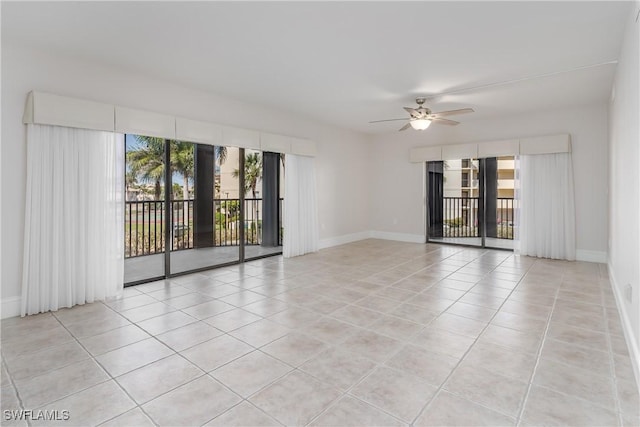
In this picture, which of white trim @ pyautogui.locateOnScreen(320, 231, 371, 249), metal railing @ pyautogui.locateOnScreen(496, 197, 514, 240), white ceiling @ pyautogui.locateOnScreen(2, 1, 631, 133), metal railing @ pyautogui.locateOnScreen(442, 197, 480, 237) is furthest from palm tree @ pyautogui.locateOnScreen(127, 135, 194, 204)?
metal railing @ pyautogui.locateOnScreen(496, 197, 514, 240)

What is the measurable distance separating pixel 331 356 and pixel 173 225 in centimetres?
346

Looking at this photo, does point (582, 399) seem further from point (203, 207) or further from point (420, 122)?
point (203, 207)

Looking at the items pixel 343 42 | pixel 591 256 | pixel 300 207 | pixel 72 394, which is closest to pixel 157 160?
pixel 300 207

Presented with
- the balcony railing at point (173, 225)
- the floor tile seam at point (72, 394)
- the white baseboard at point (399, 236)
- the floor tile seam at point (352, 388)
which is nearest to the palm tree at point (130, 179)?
the balcony railing at point (173, 225)

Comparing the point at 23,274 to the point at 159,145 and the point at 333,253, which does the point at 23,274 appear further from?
the point at 333,253

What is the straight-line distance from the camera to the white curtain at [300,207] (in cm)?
611

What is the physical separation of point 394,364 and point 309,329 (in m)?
0.86

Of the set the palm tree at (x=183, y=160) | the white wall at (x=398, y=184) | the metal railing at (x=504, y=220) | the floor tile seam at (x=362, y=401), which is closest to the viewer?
the floor tile seam at (x=362, y=401)

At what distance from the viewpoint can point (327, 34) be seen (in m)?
3.08

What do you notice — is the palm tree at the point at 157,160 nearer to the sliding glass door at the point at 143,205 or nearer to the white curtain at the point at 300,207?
the sliding glass door at the point at 143,205

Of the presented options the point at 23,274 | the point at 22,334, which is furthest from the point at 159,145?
the point at 22,334

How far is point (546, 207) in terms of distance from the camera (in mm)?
5879

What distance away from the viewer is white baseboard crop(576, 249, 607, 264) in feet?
18.0

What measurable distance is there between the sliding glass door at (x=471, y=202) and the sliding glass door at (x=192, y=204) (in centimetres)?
373
